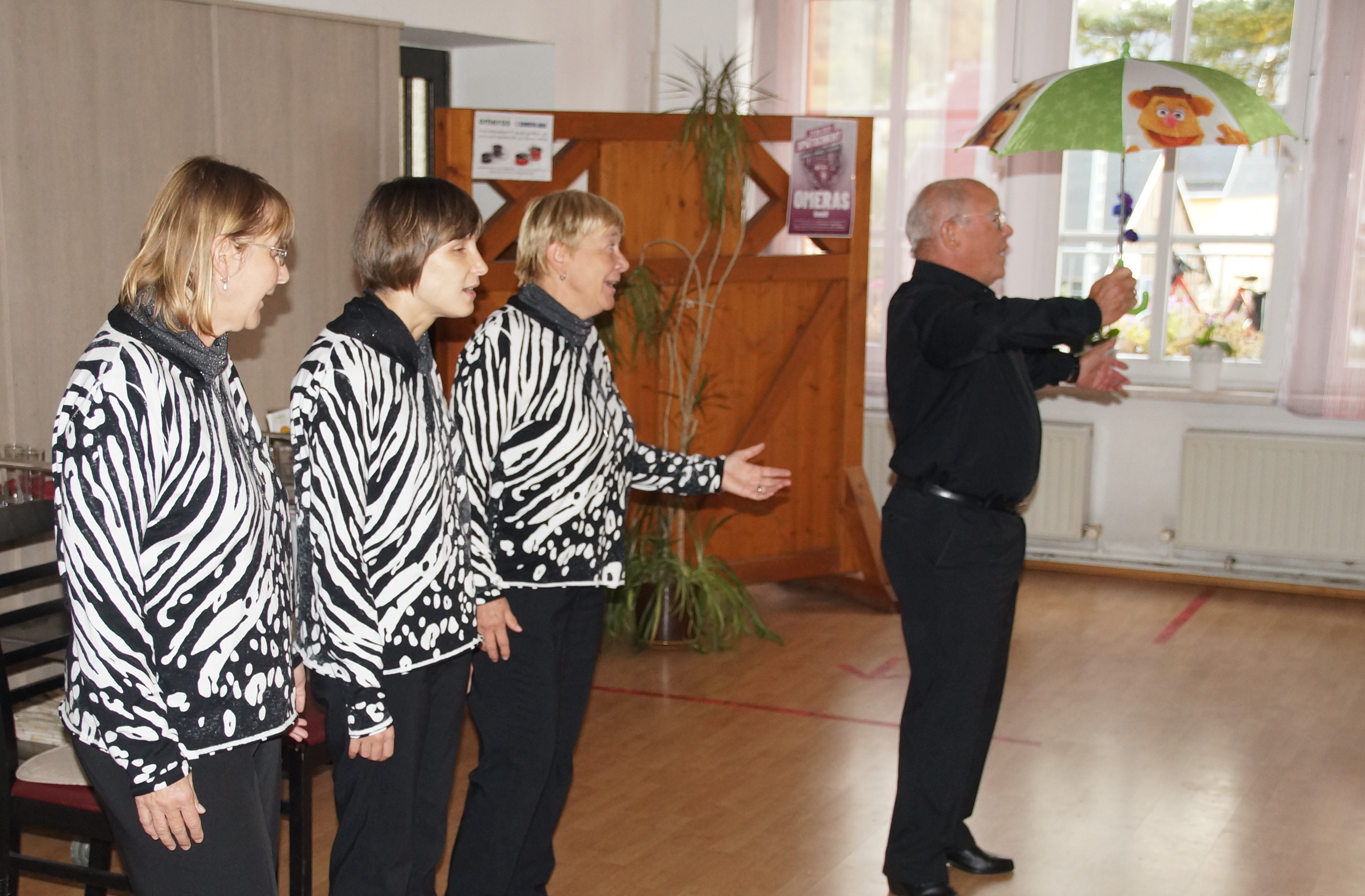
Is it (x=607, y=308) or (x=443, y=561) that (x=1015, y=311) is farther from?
(x=443, y=561)

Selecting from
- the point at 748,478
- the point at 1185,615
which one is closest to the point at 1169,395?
the point at 1185,615

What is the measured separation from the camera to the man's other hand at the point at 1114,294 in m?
2.86

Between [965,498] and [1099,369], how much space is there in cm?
87

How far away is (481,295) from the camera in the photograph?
4.88 metres

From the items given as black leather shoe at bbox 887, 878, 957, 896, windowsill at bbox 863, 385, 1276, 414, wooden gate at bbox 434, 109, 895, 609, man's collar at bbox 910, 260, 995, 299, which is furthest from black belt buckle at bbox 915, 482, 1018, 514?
windowsill at bbox 863, 385, 1276, 414

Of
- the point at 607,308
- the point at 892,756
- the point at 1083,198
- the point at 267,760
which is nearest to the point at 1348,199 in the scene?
the point at 1083,198

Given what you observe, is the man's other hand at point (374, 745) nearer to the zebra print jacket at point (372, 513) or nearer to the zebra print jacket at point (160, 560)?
the zebra print jacket at point (372, 513)

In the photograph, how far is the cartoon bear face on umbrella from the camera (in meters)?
3.27

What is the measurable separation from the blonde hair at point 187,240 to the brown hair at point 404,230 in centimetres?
40

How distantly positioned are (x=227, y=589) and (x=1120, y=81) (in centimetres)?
256

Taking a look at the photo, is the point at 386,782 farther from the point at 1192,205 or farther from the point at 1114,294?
the point at 1192,205

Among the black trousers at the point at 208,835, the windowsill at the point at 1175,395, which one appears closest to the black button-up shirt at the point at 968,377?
the black trousers at the point at 208,835

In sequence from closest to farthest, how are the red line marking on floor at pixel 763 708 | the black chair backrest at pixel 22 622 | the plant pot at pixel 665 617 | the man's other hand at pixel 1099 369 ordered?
the black chair backrest at pixel 22 622 → the man's other hand at pixel 1099 369 → the red line marking on floor at pixel 763 708 → the plant pot at pixel 665 617

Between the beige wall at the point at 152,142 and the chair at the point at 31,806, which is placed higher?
the beige wall at the point at 152,142
